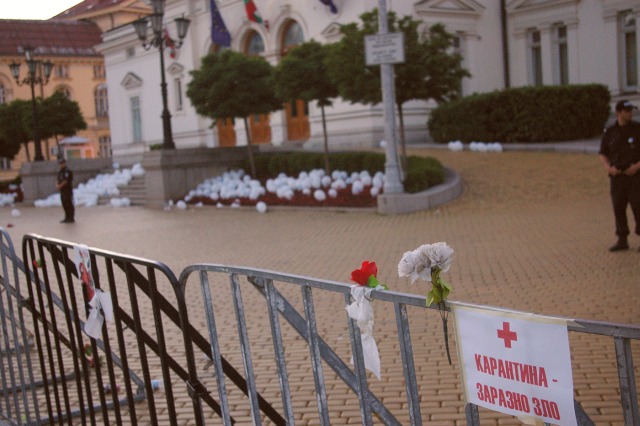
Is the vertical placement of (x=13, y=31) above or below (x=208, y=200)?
above

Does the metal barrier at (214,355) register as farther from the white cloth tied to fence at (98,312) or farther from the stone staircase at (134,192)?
the stone staircase at (134,192)

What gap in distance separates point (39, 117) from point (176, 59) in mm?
7485

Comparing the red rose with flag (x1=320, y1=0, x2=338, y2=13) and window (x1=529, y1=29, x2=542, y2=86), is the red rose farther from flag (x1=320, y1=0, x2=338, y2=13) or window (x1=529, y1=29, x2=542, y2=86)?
window (x1=529, y1=29, x2=542, y2=86)

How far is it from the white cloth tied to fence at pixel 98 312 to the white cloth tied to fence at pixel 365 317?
197 cm

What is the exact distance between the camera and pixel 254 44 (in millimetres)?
35000

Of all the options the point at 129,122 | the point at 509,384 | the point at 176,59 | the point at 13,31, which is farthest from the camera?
the point at 13,31

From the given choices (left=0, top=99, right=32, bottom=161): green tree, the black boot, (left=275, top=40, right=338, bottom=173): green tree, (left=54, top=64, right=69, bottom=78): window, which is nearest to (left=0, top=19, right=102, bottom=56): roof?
(left=54, top=64, right=69, bottom=78): window

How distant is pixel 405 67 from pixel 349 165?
4254mm

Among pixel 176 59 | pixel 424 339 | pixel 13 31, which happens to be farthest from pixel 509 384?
pixel 13 31

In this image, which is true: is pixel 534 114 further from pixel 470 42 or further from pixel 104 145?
pixel 104 145

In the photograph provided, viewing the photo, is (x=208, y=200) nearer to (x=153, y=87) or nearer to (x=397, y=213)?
(x=397, y=213)

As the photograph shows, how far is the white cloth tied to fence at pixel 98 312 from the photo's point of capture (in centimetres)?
434

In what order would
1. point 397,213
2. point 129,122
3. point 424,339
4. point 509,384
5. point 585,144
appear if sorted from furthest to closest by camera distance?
1. point 129,122
2. point 585,144
3. point 397,213
4. point 424,339
5. point 509,384

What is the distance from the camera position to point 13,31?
63.0 meters
